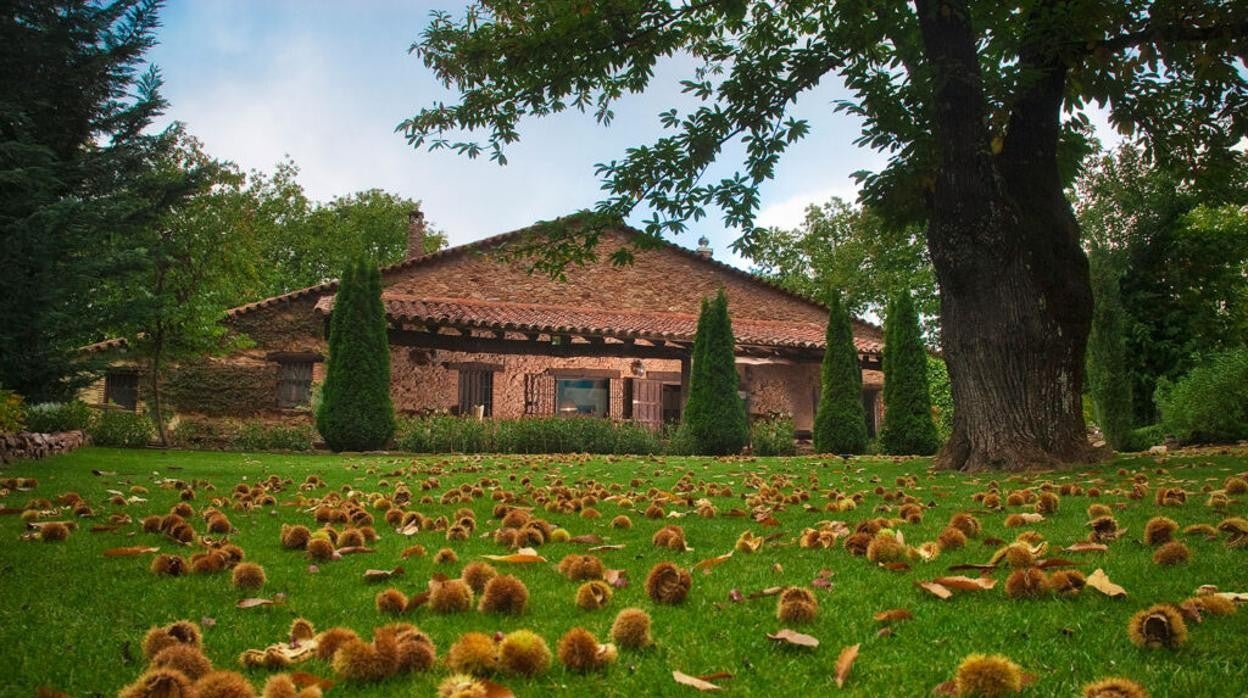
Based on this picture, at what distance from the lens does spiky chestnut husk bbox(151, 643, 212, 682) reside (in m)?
1.65

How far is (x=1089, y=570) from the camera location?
111 inches

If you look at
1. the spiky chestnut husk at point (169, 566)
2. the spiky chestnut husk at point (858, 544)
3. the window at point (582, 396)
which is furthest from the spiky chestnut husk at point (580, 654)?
the window at point (582, 396)

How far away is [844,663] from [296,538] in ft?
8.65

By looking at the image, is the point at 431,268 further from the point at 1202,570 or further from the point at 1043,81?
the point at 1202,570

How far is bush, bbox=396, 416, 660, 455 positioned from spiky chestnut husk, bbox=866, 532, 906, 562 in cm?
1430

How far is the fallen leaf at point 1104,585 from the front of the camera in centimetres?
239

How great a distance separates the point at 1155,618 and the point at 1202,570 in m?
1.17

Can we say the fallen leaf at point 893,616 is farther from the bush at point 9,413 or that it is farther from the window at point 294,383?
the window at point 294,383

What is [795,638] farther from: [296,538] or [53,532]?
[53,532]

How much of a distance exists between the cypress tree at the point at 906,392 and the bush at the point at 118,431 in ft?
52.9

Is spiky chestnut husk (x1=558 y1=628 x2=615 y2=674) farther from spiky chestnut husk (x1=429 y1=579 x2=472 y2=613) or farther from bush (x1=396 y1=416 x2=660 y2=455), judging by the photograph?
bush (x1=396 y1=416 x2=660 y2=455)

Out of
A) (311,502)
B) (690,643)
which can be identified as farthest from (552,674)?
(311,502)

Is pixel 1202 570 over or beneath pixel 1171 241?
beneath

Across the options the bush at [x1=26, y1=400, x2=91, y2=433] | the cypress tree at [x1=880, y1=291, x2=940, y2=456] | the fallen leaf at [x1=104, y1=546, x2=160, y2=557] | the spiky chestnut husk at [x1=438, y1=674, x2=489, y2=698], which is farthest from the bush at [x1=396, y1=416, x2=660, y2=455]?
Result: the spiky chestnut husk at [x1=438, y1=674, x2=489, y2=698]
